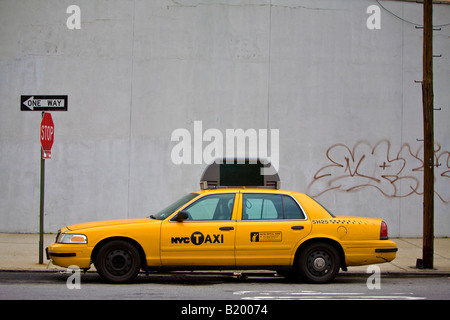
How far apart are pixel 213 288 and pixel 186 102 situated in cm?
721

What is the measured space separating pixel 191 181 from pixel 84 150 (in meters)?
2.80

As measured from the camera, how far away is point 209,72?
1513 cm

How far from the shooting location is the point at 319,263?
353 inches

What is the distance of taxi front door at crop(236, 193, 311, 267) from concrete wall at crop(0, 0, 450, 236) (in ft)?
20.1

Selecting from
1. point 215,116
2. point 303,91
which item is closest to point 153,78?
point 215,116

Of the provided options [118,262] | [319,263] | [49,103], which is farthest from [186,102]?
[319,263]

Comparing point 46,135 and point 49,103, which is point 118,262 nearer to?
point 46,135

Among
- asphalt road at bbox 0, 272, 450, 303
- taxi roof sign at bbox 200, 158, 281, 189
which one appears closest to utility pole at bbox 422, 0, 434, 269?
asphalt road at bbox 0, 272, 450, 303

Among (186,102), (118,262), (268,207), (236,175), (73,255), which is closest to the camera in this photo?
(73,255)

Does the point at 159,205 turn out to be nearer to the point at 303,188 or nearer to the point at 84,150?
the point at 84,150

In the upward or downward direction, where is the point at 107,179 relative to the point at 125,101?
downward

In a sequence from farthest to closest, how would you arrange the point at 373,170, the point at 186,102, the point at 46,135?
the point at 373,170 → the point at 186,102 → the point at 46,135

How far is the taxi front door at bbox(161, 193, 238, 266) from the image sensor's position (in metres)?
8.70

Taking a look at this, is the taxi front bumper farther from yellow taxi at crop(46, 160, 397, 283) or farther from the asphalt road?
the asphalt road
